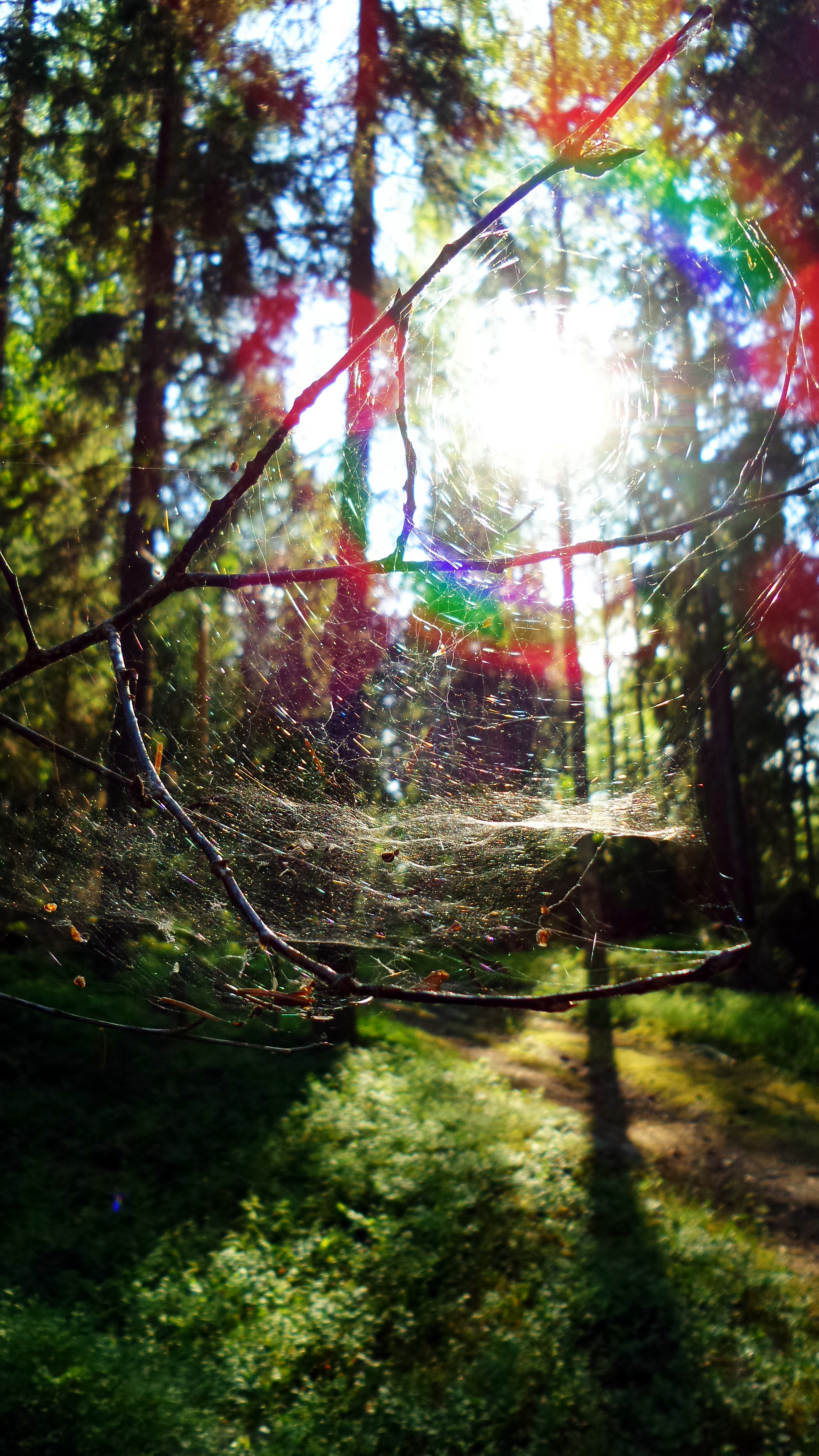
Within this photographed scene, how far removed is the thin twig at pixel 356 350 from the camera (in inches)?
26.7

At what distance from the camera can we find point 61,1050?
7.77 meters

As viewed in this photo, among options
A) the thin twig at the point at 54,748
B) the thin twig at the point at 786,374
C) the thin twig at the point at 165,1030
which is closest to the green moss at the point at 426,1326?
the thin twig at the point at 165,1030

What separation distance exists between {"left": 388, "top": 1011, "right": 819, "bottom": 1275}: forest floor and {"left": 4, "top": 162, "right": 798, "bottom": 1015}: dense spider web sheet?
633 cm

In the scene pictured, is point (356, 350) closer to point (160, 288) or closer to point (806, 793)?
point (160, 288)

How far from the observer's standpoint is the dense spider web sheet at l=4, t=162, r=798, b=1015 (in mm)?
1151

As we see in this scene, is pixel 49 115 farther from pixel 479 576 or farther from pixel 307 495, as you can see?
→ pixel 479 576

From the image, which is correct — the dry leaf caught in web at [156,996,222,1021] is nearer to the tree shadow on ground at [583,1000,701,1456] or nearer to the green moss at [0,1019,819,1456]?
the green moss at [0,1019,819,1456]

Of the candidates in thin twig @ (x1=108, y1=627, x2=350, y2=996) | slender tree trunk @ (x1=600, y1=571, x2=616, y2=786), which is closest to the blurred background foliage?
slender tree trunk @ (x1=600, y1=571, x2=616, y2=786)

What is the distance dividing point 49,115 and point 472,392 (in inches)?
346

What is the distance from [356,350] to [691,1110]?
9.76 m

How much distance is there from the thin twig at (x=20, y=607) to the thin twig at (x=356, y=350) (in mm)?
15

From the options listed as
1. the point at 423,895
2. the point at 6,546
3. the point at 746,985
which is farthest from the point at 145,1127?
the point at 746,985

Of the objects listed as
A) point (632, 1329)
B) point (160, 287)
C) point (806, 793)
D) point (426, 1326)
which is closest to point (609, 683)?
point (426, 1326)

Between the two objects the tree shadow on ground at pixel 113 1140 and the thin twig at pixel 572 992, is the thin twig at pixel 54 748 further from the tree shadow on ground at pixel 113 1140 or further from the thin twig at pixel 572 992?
the tree shadow on ground at pixel 113 1140
